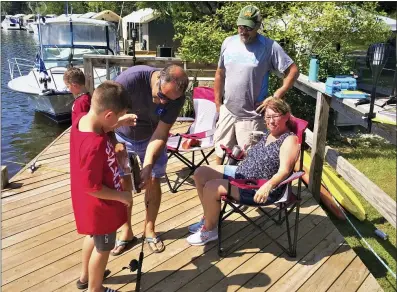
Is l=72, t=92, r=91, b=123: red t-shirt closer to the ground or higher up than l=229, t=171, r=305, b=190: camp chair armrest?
higher up

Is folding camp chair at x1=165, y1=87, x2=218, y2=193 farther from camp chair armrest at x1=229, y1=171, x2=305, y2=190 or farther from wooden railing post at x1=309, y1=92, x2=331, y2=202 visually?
camp chair armrest at x1=229, y1=171, x2=305, y2=190

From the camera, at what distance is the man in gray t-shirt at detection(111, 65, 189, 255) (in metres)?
2.23

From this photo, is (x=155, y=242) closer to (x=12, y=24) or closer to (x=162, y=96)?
(x=162, y=96)

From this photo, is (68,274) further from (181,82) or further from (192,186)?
(192,186)

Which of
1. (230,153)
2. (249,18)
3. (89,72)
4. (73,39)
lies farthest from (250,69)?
(73,39)

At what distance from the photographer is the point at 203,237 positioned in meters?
2.78

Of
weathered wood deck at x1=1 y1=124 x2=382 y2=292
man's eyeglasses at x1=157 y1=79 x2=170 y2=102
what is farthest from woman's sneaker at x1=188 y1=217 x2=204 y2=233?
man's eyeglasses at x1=157 y1=79 x2=170 y2=102

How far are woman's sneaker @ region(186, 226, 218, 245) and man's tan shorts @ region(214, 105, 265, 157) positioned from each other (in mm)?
800

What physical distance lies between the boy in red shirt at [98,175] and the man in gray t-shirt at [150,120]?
20cm

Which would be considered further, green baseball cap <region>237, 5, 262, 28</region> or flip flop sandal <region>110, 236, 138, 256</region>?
green baseball cap <region>237, 5, 262, 28</region>

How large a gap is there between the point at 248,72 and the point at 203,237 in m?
1.31

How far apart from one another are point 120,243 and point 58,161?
205 cm

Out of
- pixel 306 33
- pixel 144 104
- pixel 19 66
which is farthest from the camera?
pixel 19 66

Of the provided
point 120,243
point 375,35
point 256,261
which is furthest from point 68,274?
point 375,35
